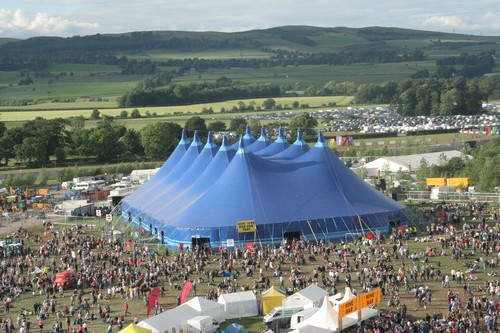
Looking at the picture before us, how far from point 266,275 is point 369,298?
888cm

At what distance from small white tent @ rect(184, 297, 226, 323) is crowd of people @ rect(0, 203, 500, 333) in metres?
2.69

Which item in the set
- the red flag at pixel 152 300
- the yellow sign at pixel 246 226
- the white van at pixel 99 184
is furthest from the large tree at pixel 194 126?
the red flag at pixel 152 300

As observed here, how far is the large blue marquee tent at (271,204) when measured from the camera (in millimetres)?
42281

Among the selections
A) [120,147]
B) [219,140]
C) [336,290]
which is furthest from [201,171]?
[219,140]

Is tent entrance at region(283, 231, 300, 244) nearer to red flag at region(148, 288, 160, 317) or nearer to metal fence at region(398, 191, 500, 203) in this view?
red flag at region(148, 288, 160, 317)

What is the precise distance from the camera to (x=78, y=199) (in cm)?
6384

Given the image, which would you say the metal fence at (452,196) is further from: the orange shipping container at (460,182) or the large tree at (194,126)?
the large tree at (194,126)

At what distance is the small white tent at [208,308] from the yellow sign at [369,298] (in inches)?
179

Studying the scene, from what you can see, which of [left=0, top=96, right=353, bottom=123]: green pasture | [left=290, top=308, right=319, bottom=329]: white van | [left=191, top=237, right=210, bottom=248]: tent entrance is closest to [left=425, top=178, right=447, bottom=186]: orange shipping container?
[left=191, top=237, right=210, bottom=248]: tent entrance

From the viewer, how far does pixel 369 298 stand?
2955cm

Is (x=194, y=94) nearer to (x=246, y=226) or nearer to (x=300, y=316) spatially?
(x=246, y=226)

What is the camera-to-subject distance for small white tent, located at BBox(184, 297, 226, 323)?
29.6 metres

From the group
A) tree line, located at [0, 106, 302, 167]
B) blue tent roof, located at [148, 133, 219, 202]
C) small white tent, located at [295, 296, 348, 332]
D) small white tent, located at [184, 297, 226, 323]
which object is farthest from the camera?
tree line, located at [0, 106, 302, 167]

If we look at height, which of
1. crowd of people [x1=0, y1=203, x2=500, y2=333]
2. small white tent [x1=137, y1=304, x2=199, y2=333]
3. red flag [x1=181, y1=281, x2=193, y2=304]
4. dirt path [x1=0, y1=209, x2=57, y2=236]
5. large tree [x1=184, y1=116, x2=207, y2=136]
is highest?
small white tent [x1=137, y1=304, x2=199, y2=333]
